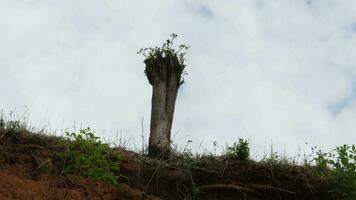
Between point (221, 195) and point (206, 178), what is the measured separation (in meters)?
0.34

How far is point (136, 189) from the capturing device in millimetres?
8523

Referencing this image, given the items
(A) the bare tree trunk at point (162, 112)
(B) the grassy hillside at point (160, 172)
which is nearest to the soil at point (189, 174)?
(B) the grassy hillside at point (160, 172)

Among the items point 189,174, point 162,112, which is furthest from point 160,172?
point 162,112

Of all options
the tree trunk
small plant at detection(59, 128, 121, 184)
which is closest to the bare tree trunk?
the tree trunk

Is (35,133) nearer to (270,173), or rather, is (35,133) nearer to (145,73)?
(145,73)

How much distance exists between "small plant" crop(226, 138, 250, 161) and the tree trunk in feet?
3.29

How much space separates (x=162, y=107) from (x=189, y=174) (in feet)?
6.08

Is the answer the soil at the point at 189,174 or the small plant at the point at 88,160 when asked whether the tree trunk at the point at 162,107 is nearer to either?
the soil at the point at 189,174

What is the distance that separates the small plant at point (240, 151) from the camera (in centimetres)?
948

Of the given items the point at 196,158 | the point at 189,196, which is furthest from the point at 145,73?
the point at 189,196

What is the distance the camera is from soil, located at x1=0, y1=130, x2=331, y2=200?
332 inches

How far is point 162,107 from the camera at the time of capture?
1064 centimetres

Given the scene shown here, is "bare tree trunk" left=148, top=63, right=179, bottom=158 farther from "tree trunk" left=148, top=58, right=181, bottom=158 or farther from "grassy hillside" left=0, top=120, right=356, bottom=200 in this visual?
"grassy hillside" left=0, top=120, right=356, bottom=200

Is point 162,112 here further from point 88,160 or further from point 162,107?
point 88,160
